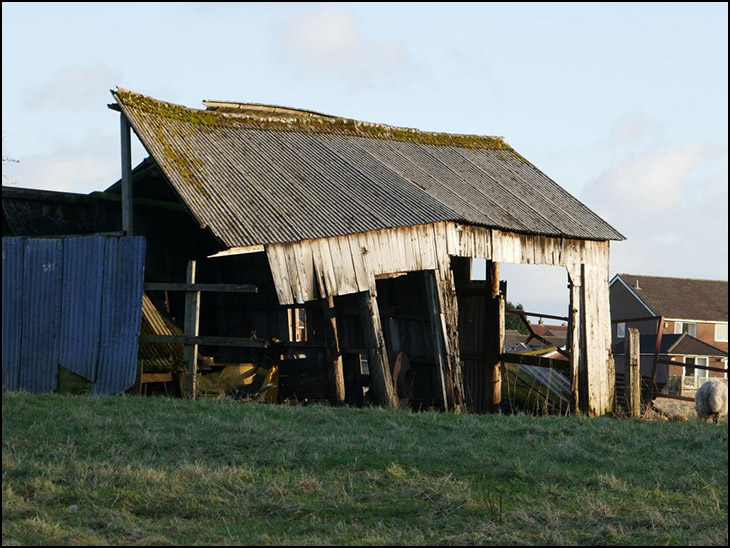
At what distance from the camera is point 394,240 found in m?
20.2

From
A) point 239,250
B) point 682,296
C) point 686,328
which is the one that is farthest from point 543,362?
point 682,296

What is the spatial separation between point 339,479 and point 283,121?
14683 millimetres

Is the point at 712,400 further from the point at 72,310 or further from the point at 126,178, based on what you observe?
the point at 72,310

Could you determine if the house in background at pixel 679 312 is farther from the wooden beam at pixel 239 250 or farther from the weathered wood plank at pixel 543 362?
the wooden beam at pixel 239 250

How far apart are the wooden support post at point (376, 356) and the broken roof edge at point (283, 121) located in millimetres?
6126

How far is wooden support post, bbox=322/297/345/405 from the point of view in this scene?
22.0m

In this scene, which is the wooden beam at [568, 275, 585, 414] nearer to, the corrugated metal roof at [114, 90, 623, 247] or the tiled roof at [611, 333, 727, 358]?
the corrugated metal roof at [114, 90, 623, 247]

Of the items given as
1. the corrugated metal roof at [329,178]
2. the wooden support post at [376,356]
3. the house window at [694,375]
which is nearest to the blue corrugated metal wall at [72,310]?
the corrugated metal roof at [329,178]

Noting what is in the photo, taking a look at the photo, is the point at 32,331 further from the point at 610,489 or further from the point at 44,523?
the point at 610,489

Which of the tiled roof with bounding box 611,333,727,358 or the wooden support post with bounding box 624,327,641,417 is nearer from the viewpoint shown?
the wooden support post with bounding box 624,327,641,417

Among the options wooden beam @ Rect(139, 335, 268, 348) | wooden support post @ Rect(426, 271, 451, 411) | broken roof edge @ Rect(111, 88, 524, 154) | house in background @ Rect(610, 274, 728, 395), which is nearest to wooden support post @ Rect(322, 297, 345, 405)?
wooden support post @ Rect(426, 271, 451, 411)

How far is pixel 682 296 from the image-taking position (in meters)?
62.7

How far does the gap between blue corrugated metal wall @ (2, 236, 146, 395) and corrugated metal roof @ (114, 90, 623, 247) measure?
1.97 metres

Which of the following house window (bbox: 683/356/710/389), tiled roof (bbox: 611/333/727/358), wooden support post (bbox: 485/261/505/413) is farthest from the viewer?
tiled roof (bbox: 611/333/727/358)
